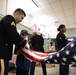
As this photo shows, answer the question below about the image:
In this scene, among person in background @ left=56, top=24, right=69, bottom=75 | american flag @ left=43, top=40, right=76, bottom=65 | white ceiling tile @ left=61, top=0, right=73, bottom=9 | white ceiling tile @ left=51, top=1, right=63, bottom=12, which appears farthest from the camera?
white ceiling tile @ left=51, top=1, right=63, bottom=12

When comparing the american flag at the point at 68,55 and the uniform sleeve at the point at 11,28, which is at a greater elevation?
the uniform sleeve at the point at 11,28

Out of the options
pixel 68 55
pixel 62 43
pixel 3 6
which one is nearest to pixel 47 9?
pixel 3 6

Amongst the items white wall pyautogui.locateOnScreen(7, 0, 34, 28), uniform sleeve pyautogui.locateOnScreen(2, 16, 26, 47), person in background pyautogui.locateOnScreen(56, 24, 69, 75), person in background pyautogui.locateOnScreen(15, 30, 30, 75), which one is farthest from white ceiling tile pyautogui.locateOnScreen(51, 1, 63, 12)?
uniform sleeve pyautogui.locateOnScreen(2, 16, 26, 47)

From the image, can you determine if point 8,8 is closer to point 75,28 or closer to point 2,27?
point 2,27

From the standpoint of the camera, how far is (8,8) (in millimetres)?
5406

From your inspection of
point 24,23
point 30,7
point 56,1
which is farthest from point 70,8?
point 24,23

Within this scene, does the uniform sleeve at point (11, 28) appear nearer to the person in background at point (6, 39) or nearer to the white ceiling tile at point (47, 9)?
the person in background at point (6, 39)

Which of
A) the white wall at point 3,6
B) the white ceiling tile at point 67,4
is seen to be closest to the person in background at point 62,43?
the white wall at point 3,6

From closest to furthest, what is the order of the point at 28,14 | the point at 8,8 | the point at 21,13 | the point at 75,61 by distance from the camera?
the point at 75,61
the point at 21,13
the point at 8,8
the point at 28,14

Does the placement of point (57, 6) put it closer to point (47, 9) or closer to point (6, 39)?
point (47, 9)

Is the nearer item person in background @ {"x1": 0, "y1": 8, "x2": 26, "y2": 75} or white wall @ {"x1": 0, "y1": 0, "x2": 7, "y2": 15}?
person in background @ {"x1": 0, "y1": 8, "x2": 26, "y2": 75}

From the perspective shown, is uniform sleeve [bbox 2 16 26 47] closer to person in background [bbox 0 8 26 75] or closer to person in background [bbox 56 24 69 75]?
person in background [bbox 0 8 26 75]

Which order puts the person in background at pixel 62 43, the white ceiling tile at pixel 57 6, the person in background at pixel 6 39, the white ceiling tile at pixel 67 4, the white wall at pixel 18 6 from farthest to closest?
1. the white ceiling tile at pixel 57 6
2. the white ceiling tile at pixel 67 4
3. the white wall at pixel 18 6
4. the person in background at pixel 62 43
5. the person in background at pixel 6 39

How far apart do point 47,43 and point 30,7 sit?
5.17 metres
